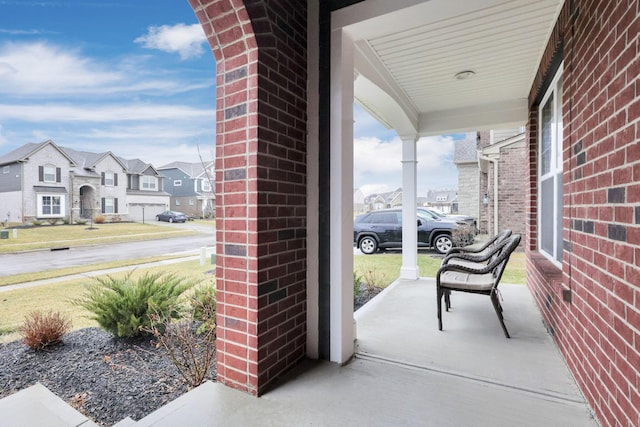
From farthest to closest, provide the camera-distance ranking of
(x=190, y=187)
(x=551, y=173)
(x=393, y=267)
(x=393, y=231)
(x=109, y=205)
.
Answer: (x=393, y=231), (x=393, y=267), (x=551, y=173), (x=190, y=187), (x=109, y=205)

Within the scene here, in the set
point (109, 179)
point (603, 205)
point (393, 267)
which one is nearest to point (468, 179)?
point (393, 267)

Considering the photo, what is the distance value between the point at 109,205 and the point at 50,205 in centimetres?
33

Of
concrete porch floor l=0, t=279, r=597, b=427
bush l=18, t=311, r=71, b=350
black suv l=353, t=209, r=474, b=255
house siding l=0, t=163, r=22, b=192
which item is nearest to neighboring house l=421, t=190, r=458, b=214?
black suv l=353, t=209, r=474, b=255

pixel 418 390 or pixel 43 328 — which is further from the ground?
pixel 43 328

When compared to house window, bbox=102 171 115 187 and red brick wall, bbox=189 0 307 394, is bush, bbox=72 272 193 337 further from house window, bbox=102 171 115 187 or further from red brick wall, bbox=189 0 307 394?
red brick wall, bbox=189 0 307 394

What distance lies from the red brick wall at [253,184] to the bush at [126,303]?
981mm

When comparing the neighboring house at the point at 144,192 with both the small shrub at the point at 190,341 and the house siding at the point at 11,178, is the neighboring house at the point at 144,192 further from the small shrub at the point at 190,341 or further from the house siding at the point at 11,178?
the small shrub at the point at 190,341

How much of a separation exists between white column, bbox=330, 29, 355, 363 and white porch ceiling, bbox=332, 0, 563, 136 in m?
0.25

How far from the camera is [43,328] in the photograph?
2.43m

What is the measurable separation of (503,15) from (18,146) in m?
3.25

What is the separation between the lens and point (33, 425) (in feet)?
5.39

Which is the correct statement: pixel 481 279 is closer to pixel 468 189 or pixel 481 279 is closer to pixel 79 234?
pixel 79 234

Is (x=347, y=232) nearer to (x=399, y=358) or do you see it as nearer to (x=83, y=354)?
(x=399, y=358)

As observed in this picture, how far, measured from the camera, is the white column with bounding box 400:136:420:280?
16.6 feet
